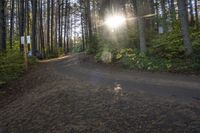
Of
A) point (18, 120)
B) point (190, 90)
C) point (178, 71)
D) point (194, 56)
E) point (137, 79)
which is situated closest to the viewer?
point (18, 120)

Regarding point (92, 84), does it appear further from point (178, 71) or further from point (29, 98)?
point (178, 71)

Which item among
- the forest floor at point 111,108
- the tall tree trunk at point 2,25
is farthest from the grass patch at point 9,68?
the forest floor at point 111,108

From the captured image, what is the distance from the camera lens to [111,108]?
655 centimetres

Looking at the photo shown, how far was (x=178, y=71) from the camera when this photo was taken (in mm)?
11531

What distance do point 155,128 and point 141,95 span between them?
2262mm

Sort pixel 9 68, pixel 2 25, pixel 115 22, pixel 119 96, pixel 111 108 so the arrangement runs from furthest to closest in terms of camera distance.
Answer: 1. pixel 115 22
2. pixel 2 25
3. pixel 9 68
4. pixel 119 96
5. pixel 111 108

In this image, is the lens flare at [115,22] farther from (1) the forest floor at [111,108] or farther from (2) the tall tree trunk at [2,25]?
(1) the forest floor at [111,108]

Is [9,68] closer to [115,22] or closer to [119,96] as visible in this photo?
[119,96]

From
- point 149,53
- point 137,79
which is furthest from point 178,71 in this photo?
point 149,53

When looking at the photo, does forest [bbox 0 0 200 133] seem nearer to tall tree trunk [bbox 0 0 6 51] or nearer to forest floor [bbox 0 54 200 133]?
forest floor [bbox 0 54 200 133]

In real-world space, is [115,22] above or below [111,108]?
above

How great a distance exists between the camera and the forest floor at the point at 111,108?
5.50 m

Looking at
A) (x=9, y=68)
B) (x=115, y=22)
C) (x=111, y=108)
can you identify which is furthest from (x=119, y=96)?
(x=115, y=22)

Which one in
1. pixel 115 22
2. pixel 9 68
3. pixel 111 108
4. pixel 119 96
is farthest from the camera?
pixel 115 22
